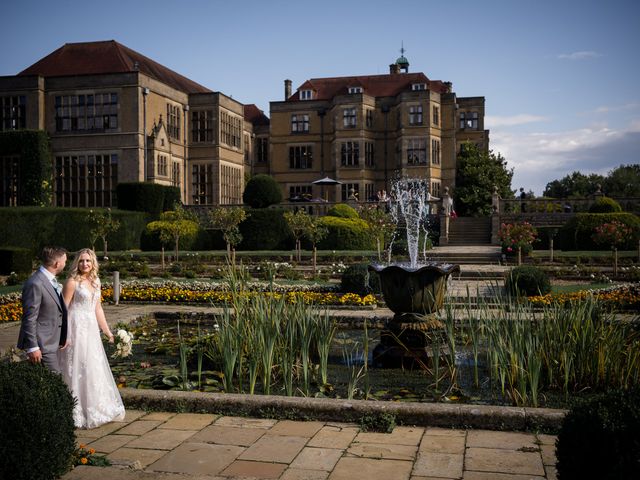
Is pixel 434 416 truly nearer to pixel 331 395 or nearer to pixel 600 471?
pixel 331 395

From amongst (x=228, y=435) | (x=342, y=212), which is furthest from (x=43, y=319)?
(x=342, y=212)

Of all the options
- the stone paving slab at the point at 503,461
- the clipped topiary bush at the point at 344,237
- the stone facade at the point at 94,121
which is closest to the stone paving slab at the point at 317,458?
the stone paving slab at the point at 503,461

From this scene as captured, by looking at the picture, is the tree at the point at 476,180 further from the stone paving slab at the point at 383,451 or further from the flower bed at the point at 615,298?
the stone paving slab at the point at 383,451

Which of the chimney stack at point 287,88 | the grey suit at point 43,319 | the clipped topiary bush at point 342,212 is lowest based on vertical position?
the grey suit at point 43,319

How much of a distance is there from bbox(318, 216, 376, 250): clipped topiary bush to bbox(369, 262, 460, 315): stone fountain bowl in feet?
62.4

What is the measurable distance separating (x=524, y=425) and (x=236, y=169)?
132 feet

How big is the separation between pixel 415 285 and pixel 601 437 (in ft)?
17.6

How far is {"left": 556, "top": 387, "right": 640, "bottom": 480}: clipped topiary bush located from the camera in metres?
3.24

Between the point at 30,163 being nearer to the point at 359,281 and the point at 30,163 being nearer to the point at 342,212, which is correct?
the point at 342,212

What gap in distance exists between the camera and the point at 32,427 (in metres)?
4.08

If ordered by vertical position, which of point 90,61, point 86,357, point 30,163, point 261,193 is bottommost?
point 86,357

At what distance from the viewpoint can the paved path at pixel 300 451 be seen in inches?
173

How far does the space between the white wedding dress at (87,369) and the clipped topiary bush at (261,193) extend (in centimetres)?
2655

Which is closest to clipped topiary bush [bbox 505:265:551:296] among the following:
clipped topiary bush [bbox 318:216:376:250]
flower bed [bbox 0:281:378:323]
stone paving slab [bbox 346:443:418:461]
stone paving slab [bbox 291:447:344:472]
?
flower bed [bbox 0:281:378:323]
